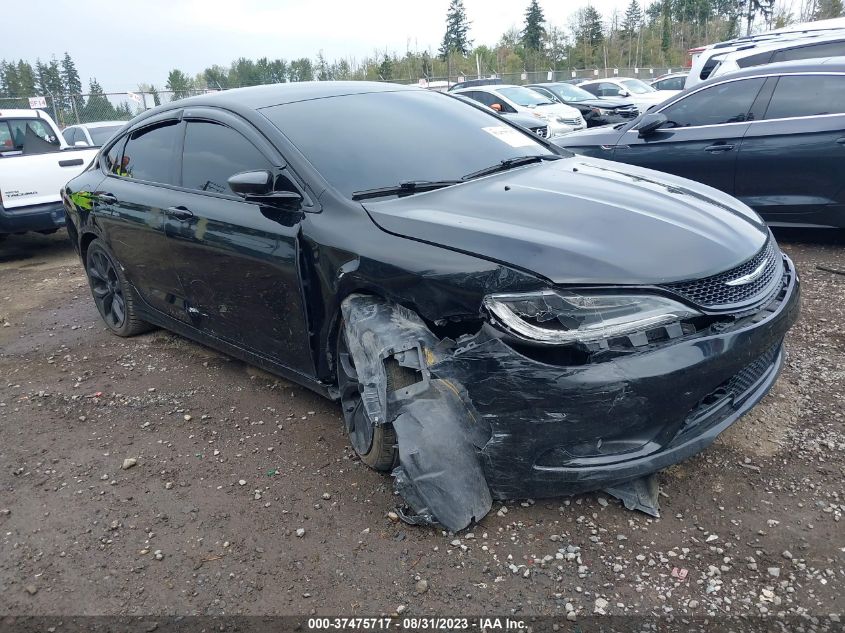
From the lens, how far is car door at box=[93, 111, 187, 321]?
13.2 feet

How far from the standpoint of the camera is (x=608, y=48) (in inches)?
2196

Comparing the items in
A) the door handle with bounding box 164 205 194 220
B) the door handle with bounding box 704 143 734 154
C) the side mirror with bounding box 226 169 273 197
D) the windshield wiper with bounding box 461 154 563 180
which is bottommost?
the door handle with bounding box 704 143 734 154

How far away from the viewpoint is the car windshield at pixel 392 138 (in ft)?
10.3

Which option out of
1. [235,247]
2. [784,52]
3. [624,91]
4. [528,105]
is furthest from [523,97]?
[235,247]

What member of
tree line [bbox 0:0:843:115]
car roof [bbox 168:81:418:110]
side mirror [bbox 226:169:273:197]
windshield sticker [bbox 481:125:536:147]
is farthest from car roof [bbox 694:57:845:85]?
tree line [bbox 0:0:843:115]

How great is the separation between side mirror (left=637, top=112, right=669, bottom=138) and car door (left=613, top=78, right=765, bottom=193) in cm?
6

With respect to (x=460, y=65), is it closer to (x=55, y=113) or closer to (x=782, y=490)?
(x=55, y=113)

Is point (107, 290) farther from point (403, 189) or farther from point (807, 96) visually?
point (807, 96)

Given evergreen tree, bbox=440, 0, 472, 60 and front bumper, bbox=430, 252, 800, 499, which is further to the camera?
evergreen tree, bbox=440, 0, 472, 60

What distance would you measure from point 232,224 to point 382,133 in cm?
90

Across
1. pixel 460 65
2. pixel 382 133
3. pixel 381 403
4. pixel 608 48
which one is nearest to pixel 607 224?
pixel 381 403

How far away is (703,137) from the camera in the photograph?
5.98m

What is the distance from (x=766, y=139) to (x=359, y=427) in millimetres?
4571

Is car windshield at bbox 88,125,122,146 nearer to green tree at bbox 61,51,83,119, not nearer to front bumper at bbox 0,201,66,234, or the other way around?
front bumper at bbox 0,201,66,234
